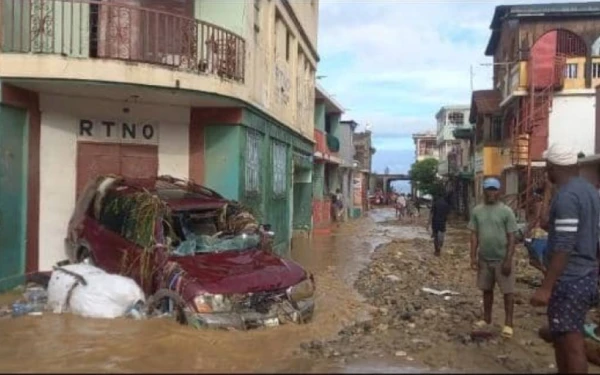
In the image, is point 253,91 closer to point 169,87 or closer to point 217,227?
point 169,87

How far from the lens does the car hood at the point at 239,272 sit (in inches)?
341

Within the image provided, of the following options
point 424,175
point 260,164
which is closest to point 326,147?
point 260,164

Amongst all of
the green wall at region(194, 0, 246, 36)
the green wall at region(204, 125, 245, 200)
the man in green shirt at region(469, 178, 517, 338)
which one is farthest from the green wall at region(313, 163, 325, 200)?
the man in green shirt at region(469, 178, 517, 338)

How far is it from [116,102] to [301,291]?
613 cm

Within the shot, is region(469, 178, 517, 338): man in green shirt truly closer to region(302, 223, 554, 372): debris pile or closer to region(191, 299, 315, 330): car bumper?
region(302, 223, 554, 372): debris pile

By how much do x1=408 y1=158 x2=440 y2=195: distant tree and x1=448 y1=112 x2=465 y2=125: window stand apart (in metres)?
4.33

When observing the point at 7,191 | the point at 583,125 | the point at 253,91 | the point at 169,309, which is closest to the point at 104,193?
the point at 7,191

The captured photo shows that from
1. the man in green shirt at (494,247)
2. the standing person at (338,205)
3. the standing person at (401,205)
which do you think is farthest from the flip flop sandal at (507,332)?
the standing person at (401,205)

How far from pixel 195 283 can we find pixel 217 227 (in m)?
2.16

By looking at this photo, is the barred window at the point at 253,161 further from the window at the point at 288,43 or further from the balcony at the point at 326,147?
the balcony at the point at 326,147

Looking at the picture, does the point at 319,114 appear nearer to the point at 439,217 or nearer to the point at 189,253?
the point at 439,217

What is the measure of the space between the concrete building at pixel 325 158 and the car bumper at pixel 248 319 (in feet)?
68.7

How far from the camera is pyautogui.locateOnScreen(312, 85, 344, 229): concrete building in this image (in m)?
32.0

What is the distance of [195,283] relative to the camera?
8586mm
